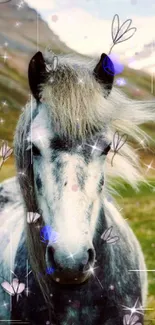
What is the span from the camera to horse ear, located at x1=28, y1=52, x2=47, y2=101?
1.92m

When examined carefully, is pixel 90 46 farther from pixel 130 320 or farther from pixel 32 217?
pixel 130 320

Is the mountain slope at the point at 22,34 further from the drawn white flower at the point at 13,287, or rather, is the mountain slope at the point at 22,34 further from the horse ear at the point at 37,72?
the drawn white flower at the point at 13,287

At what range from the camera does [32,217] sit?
1.98 meters

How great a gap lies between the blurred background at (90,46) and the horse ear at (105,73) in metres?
0.15

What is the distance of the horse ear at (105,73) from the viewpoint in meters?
1.95

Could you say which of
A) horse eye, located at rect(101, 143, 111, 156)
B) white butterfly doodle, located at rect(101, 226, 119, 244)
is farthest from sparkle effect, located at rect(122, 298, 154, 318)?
horse eye, located at rect(101, 143, 111, 156)

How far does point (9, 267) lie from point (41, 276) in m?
0.17

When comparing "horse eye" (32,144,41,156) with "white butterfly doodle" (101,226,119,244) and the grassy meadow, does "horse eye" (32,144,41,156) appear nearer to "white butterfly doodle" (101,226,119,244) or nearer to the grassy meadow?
the grassy meadow

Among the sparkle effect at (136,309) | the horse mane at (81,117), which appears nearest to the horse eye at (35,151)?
the horse mane at (81,117)

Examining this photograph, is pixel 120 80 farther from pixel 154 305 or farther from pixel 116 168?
pixel 154 305

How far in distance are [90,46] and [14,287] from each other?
3.74 feet

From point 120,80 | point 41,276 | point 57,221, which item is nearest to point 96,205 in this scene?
point 57,221

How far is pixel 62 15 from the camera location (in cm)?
218

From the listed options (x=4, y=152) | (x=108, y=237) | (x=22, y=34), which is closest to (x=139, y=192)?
(x=108, y=237)
